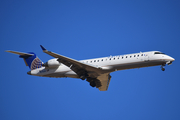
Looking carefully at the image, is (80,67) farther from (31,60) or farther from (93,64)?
(31,60)

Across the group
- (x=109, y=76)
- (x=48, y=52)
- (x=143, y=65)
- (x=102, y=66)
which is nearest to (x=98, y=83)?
(x=109, y=76)

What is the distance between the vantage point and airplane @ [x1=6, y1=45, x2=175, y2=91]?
19.7 metres

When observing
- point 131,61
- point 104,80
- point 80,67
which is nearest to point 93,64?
point 80,67

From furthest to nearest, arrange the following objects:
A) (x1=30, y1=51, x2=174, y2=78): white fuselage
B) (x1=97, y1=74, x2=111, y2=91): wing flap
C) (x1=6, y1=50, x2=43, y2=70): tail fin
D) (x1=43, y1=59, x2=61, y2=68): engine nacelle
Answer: (x1=6, y1=50, x2=43, y2=70): tail fin
(x1=97, y1=74, x2=111, y2=91): wing flap
(x1=43, y1=59, x2=61, y2=68): engine nacelle
(x1=30, y1=51, x2=174, y2=78): white fuselage

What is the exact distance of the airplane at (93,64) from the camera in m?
19.7

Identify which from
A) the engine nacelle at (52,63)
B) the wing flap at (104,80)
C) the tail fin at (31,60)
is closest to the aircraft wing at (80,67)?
the wing flap at (104,80)

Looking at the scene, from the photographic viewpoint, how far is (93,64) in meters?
21.2

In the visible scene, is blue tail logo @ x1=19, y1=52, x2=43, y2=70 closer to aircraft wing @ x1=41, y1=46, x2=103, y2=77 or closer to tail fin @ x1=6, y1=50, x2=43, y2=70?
tail fin @ x1=6, y1=50, x2=43, y2=70

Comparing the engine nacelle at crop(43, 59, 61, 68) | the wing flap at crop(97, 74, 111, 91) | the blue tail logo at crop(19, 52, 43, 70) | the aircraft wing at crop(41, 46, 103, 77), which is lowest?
the wing flap at crop(97, 74, 111, 91)

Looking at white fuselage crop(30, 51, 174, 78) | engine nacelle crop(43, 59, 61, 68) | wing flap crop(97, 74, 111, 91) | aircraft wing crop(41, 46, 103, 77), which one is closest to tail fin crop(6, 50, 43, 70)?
engine nacelle crop(43, 59, 61, 68)

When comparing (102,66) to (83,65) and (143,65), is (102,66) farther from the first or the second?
(143,65)

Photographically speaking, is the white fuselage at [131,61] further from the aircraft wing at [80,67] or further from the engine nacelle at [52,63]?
the engine nacelle at [52,63]

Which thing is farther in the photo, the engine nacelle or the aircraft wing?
the engine nacelle

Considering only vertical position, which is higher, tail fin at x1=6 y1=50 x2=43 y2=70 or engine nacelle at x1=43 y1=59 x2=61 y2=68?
tail fin at x1=6 y1=50 x2=43 y2=70
